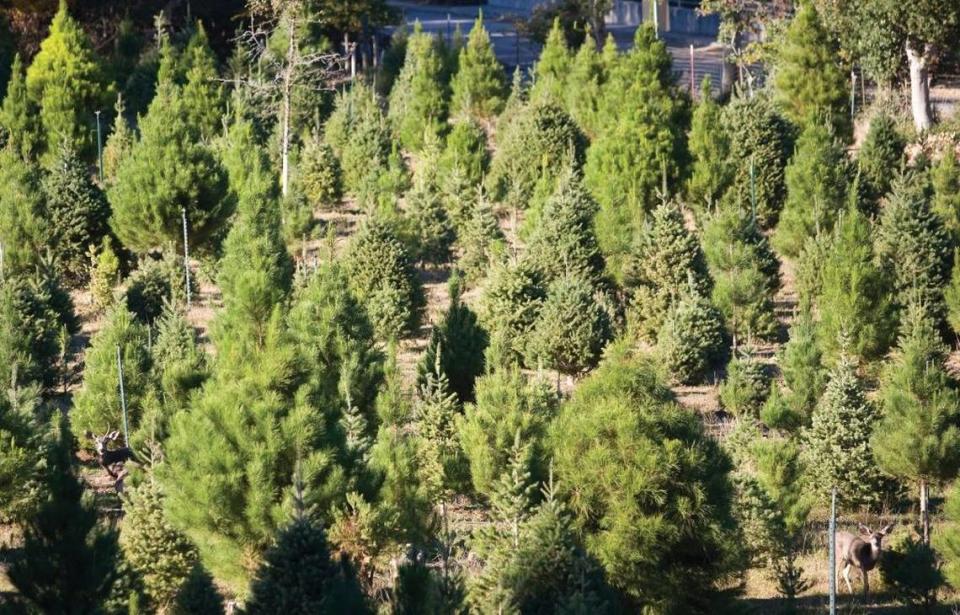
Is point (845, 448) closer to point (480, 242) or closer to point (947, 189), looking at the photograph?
point (480, 242)

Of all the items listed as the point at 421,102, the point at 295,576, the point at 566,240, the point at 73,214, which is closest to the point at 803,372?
the point at 566,240

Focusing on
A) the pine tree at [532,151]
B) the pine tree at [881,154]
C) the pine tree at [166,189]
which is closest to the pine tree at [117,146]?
the pine tree at [166,189]

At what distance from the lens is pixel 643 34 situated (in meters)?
35.8

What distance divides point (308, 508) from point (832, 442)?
766 cm

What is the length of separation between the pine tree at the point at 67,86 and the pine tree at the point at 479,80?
26.7 feet

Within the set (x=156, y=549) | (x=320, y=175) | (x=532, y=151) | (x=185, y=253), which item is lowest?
(x=156, y=549)

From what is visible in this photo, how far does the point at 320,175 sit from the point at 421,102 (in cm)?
576

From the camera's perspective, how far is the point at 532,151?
35438 millimetres

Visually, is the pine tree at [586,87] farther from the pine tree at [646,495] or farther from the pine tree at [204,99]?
the pine tree at [646,495]

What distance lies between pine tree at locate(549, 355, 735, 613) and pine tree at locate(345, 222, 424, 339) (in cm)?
988

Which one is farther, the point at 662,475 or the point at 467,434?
the point at 467,434

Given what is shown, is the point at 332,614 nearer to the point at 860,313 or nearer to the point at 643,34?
the point at 860,313

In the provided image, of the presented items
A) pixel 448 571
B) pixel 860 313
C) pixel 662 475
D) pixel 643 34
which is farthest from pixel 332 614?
pixel 643 34

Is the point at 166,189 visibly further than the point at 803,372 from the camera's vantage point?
Yes
